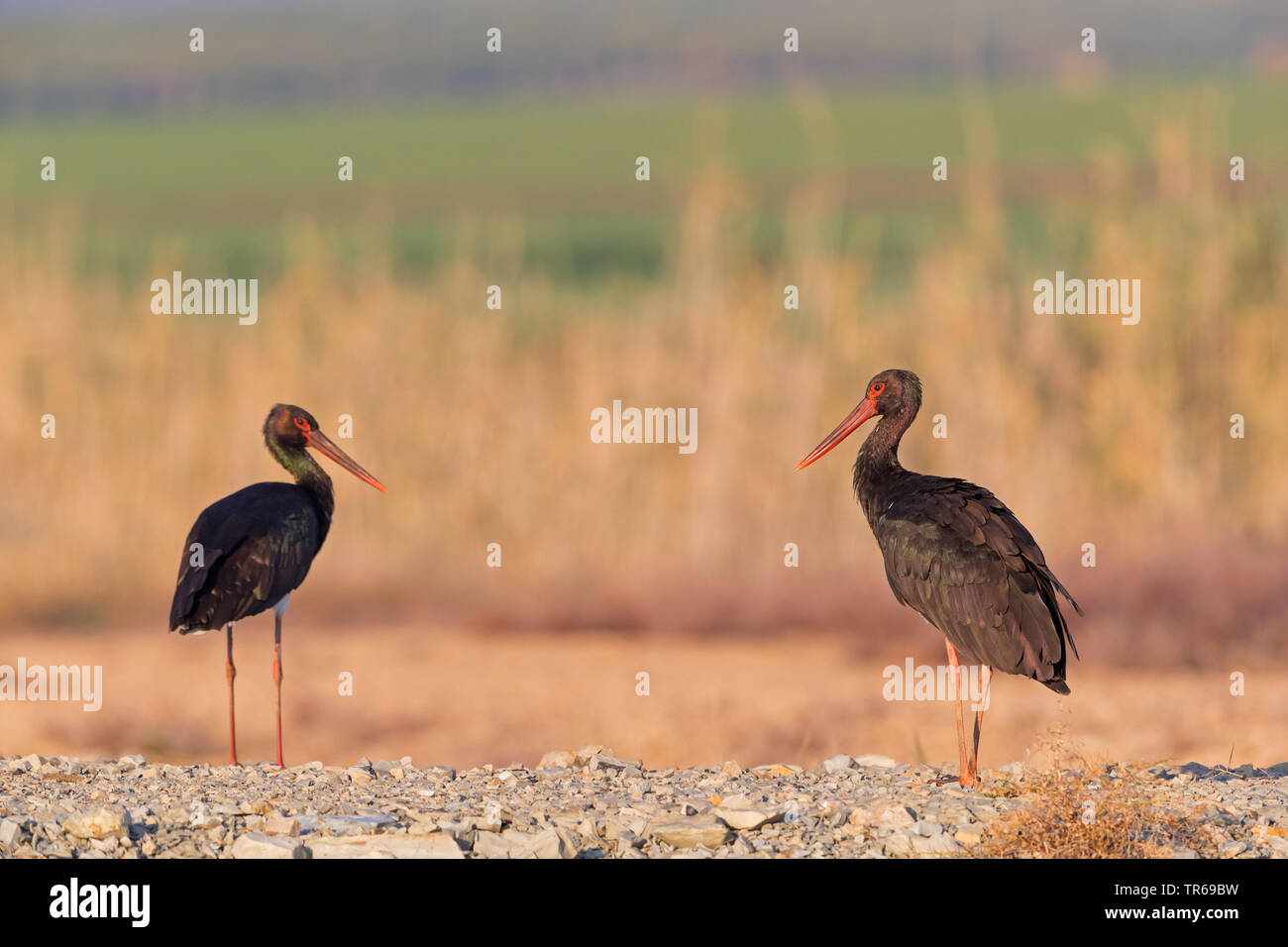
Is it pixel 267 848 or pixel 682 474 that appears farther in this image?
pixel 682 474

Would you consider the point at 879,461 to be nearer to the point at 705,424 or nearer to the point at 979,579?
the point at 979,579

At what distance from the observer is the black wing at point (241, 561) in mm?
9141

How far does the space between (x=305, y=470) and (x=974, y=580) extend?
390 centimetres

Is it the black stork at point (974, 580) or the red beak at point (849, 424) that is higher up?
the red beak at point (849, 424)

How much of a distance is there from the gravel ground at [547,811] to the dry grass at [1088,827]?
72mm

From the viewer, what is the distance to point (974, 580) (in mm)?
8141

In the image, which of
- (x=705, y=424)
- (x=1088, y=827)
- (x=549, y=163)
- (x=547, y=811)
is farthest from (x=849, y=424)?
(x=549, y=163)

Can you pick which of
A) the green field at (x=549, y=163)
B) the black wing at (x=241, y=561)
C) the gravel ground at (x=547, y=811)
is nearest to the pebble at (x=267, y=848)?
the gravel ground at (x=547, y=811)

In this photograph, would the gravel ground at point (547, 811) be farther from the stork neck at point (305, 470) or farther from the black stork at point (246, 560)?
the stork neck at point (305, 470)

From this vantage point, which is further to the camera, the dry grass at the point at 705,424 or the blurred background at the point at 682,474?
the dry grass at the point at 705,424

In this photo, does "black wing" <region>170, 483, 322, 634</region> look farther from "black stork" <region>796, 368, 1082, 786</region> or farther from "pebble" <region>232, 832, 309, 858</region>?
"black stork" <region>796, 368, 1082, 786</region>

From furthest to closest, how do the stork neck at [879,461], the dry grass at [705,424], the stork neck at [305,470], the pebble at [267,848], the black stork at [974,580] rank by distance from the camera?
the dry grass at [705,424]
the stork neck at [305,470]
the stork neck at [879,461]
the black stork at [974,580]
the pebble at [267,848]

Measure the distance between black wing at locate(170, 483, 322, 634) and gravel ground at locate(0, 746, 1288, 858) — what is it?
1.13 meters

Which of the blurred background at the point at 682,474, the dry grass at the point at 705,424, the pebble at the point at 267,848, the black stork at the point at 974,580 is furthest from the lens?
the dry grass at the point at 705,424
